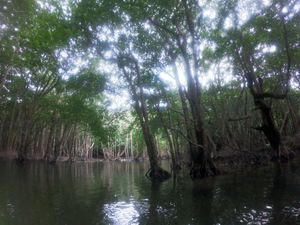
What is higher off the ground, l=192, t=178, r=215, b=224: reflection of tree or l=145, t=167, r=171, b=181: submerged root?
l=145, t=167, r=171, b=181: submerged root

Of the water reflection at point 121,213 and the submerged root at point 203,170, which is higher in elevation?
the submerged root at point 203,170

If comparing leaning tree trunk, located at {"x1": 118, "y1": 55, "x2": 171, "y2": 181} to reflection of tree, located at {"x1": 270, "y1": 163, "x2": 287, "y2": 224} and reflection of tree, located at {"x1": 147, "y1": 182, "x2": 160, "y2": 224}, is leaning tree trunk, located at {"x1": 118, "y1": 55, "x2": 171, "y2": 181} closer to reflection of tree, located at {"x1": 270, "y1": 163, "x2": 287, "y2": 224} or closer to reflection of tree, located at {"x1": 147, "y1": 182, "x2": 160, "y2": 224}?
reflection of tree, located at {"x1": 147, "y1": 182, "x2": 160, "y2": 224}

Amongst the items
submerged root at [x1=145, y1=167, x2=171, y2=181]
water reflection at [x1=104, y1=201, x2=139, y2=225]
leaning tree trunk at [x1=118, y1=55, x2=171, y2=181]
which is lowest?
water reflection at [x1=104, y1=201, x2=139, y2=225]

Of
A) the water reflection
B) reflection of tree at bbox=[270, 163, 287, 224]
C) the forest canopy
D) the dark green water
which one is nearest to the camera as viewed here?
reflection of tree at bbox=[270, 163, 287, 224]

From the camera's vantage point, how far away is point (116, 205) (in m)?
10.0

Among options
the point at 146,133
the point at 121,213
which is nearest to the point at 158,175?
the point at 146,133

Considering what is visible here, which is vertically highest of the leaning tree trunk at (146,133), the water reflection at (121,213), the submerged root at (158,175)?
the leaning tree trunk at (146,133)

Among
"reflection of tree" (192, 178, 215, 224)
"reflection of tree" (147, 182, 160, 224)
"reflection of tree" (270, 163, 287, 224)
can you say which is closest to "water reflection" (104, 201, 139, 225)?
"reflection of tree" (147, 182, 160, 224)

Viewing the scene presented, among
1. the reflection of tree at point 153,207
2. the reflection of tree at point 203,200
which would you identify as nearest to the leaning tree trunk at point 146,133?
the reflection of tree at point 203,200

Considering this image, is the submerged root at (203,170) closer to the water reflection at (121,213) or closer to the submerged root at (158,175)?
the submerged root at (158,175)

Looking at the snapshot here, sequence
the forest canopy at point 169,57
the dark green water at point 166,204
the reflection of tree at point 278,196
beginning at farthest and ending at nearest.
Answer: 1. the forest canopy at point 169,57
2. the dark green water at point 166,204
3. the reflection of tree at point 278,196

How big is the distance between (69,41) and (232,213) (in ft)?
40.8

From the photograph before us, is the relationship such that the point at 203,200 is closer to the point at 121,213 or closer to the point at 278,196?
the point at 278,196

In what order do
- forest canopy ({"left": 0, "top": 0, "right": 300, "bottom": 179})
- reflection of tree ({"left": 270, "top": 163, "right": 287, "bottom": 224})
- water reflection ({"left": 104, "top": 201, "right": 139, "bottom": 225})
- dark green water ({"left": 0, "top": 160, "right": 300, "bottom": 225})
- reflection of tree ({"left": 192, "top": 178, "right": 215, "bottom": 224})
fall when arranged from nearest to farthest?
reflection of tree ({"left": 270, "top": 163, "right": 287, "bottom": 224})
dark green water ({"left": 0, "top": 160, "right": 300, "bottom": 225})
reflection of tree ({"left": 192, "top": 178, "right": 215, "bottom": 224})
water reflection ({"left": 104, "top": 201, "right": 139, "bottom": 225})
forest canopy ({"left": 0, "top": 0, "right": 300, "bottom": 179})
